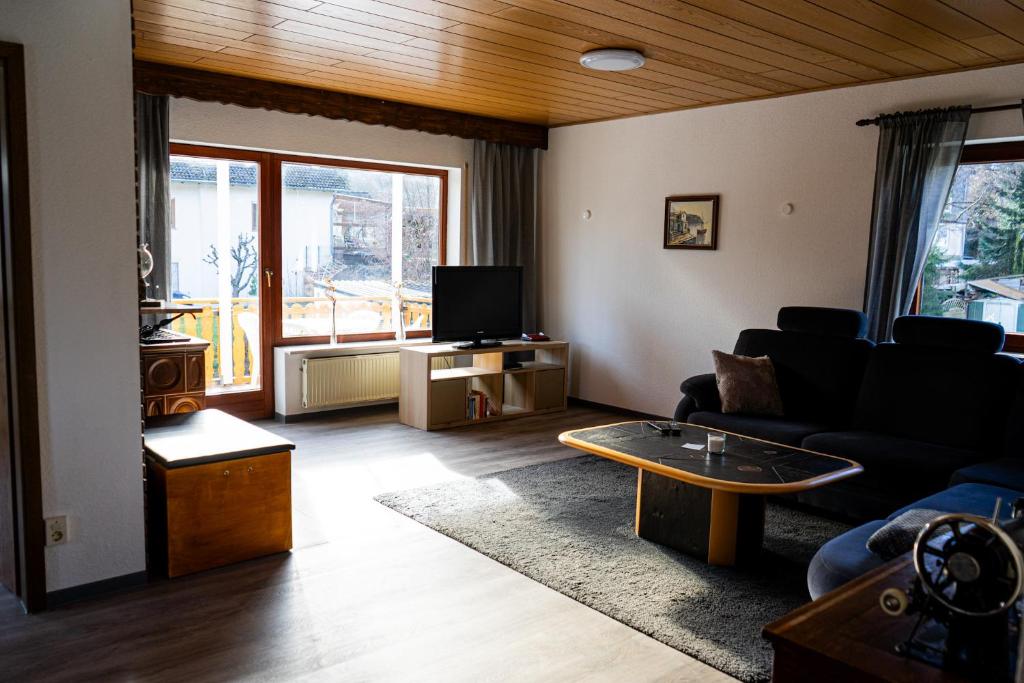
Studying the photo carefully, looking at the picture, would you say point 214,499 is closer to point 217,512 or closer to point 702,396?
point 217,512

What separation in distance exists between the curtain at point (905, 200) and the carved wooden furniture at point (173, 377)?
12.7ft

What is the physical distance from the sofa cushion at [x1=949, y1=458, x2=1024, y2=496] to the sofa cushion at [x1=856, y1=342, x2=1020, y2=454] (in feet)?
0.95

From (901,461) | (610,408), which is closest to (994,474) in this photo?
(901,461)

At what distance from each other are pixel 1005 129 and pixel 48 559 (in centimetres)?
495

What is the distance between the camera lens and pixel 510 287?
636 cm

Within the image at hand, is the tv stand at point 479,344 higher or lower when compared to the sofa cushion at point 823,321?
lower

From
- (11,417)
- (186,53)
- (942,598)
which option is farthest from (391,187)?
(942,598)

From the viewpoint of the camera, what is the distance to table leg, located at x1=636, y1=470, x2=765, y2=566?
3416mm

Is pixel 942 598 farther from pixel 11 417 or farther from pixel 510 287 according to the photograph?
pixel 510 287

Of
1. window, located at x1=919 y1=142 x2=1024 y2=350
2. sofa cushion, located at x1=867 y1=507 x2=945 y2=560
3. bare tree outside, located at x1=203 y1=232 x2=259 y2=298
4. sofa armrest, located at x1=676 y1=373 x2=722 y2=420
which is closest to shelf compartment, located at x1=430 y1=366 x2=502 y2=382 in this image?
bare tree outside, located at x1=203 y1=232 x2=259 y2=298

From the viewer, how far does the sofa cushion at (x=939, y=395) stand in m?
4.04

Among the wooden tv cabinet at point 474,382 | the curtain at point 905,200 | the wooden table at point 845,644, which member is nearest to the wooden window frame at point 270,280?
the wooden tv cabinet at point 474,382

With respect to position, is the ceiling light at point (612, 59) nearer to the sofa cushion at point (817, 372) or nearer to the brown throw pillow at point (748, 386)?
the brown throw pillow at point (748, 386)

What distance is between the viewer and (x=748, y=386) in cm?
474
